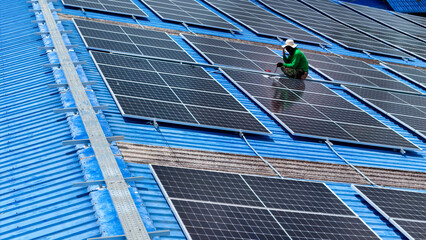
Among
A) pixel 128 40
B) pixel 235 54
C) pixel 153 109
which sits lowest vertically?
pixel 153 109

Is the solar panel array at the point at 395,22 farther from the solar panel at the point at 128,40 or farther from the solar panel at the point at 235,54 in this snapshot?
the solar panel at the point at 128,40

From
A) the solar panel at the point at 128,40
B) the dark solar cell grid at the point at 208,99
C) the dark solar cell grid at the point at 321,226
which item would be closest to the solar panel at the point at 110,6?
the solar panel at the point at 128,40

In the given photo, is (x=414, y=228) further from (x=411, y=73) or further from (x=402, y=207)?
(x=411, y=73)

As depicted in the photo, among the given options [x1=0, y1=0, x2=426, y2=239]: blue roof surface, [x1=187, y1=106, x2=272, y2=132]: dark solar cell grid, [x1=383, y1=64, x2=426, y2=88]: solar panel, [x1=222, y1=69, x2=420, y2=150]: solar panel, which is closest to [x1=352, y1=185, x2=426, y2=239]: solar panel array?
[x1=0, y1=0, x2=426, y2=239]: blue roof surface

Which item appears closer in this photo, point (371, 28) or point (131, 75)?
point (131, 75)

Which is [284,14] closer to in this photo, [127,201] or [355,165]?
[355,165]

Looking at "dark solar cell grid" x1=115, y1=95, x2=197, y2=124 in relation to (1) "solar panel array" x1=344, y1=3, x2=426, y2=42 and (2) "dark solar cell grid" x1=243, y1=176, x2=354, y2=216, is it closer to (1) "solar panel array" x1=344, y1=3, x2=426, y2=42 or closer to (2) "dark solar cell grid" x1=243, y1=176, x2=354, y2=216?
(2) "dark solar cell grid" x1=243, y1=176, x2=354, y2=216

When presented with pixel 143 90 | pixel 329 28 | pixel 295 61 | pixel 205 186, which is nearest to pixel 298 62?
pixel 295 61
